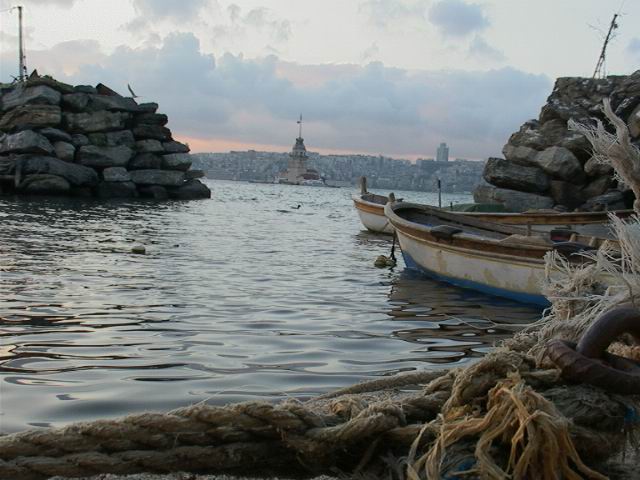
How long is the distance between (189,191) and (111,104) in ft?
28.1

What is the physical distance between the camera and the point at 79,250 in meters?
14.4

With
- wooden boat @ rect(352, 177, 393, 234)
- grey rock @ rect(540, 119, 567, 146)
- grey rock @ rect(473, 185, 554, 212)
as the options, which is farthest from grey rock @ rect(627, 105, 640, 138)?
wooden boat @ rect(352, 177, 393, 234)

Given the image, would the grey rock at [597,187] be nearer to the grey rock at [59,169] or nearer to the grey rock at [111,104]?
the grey rock at [59,169]

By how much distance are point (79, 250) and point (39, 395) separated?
393 inches

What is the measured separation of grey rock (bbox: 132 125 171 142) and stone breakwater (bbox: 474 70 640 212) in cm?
2793

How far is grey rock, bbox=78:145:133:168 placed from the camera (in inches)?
1740

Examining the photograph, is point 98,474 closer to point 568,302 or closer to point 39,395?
point 568,302

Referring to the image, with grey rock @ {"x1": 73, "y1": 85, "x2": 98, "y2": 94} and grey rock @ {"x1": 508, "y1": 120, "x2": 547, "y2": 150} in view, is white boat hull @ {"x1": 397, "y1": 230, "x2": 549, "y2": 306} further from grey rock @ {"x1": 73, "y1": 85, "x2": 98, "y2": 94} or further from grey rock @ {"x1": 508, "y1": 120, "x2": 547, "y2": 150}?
grey rock @ {"x1": 73, "y1": 85, "x2": 98, "y2": 94}

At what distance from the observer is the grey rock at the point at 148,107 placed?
5080 cm

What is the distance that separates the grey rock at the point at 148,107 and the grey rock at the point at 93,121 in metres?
2.66

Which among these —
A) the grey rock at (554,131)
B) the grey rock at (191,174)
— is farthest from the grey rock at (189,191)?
the grey rock at (554,131)

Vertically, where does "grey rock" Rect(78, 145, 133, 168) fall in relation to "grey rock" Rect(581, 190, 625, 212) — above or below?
above

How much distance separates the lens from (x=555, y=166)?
30.2m

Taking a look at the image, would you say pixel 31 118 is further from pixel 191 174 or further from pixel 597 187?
pixel 597 187
